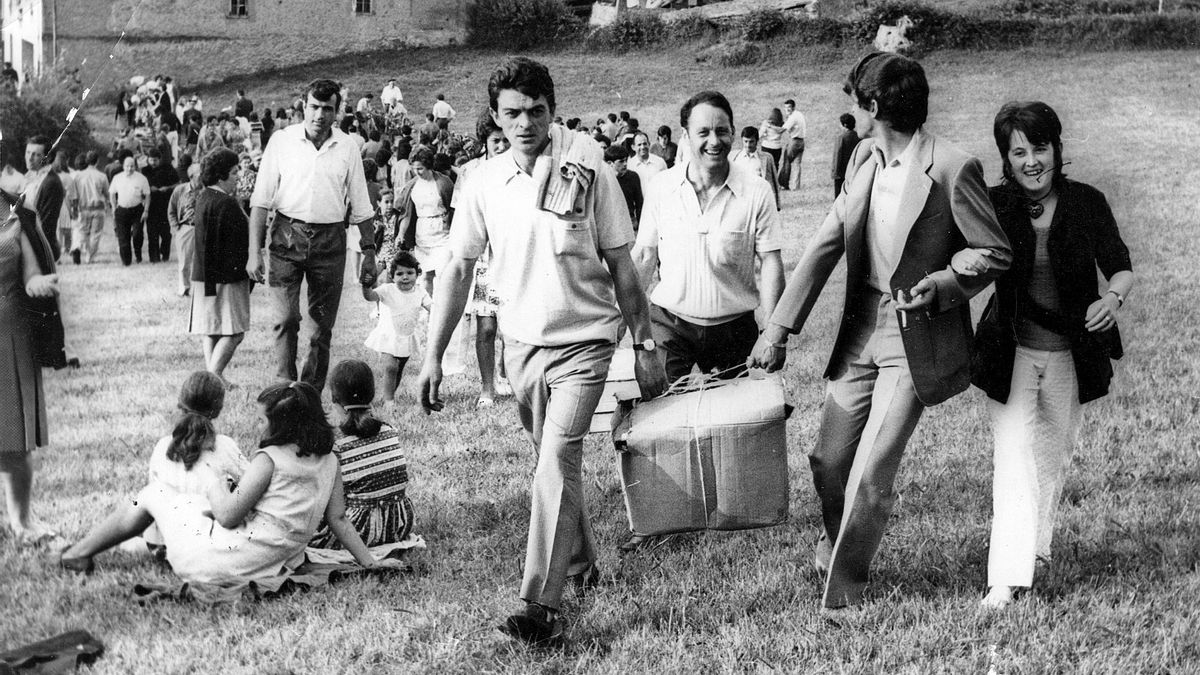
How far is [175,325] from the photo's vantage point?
35.3ft

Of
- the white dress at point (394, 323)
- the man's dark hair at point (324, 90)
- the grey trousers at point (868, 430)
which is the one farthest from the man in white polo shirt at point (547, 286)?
the white dress at point (394, 323)

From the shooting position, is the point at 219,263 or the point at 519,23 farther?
the point at 519,23

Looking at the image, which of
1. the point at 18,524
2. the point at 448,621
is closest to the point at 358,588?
the point at 448,621

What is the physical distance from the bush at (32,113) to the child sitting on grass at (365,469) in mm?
2191

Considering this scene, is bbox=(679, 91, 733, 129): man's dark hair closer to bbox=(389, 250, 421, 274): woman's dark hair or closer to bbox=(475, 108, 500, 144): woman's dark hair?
bbox=(475, 108, 500, 144): woman's dark hair

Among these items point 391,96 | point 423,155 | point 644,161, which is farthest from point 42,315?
point 644,161

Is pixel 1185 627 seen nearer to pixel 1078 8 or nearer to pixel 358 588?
pixel 358 588

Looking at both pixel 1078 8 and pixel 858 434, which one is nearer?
pixel 858 434

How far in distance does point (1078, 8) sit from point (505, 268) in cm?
708

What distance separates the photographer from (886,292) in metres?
4.12

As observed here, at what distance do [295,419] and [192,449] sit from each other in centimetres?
46

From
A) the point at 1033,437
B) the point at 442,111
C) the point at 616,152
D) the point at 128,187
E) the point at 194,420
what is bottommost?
the point at 128,187

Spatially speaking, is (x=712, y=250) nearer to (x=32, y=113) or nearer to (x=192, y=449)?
(x=192, y=449)

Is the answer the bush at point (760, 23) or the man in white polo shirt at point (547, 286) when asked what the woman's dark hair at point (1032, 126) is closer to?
the man in white polo shirt at point (547, 286)
